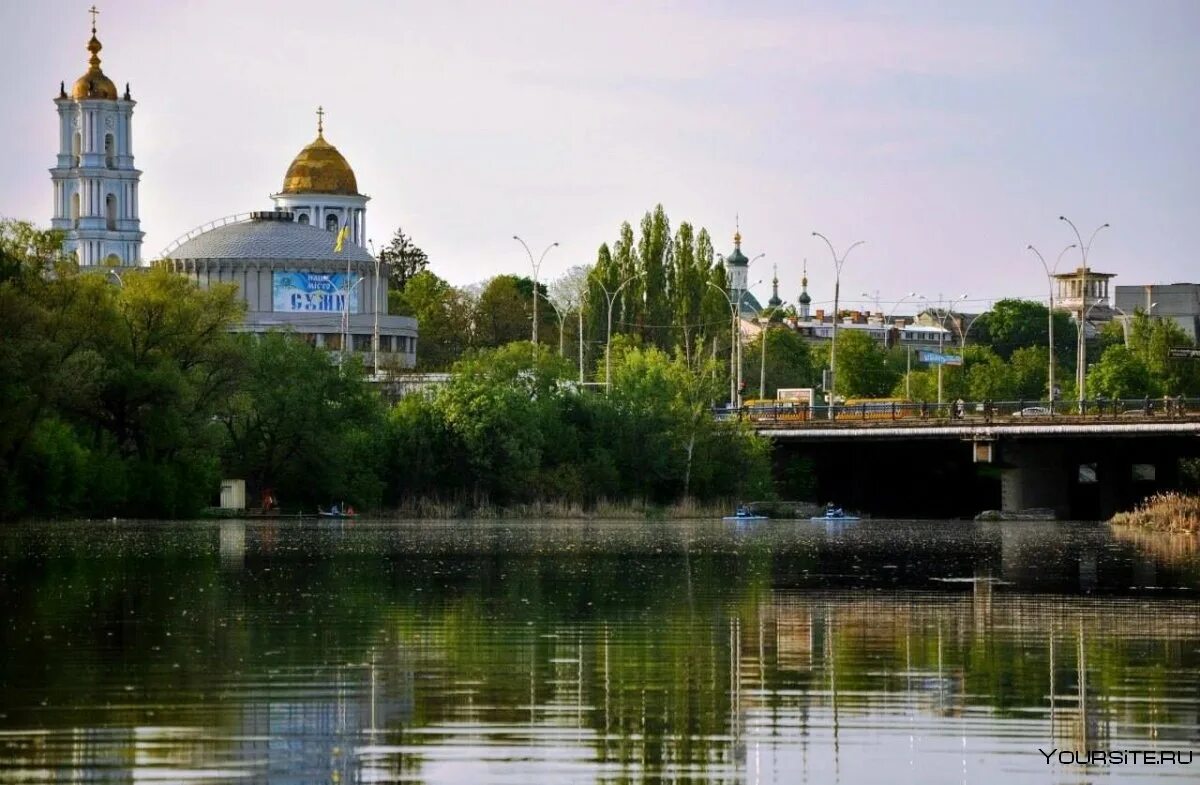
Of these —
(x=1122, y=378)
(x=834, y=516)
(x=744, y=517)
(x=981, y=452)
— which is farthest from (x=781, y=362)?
(x=744, y=517)

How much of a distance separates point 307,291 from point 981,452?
93.0 metres

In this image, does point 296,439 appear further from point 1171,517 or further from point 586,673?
point 586,673

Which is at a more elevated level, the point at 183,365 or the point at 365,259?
the point at 365,259

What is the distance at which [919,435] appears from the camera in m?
105

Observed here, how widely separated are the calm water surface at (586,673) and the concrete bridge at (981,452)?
5576 cm

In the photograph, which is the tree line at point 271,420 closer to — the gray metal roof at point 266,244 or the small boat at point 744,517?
the small boat at point 744,517

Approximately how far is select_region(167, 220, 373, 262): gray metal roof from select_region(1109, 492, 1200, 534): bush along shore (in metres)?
112

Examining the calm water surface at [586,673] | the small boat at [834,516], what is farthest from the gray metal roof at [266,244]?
the calm water surface at [586,673]

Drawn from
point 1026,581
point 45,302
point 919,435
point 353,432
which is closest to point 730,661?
point 1026,581

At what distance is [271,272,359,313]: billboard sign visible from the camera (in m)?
185

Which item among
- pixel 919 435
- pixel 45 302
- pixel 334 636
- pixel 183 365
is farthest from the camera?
pixel 919 435

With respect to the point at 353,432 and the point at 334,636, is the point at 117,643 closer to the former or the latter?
the point at 334,636

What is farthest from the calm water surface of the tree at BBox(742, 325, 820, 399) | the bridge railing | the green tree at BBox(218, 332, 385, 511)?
the tree at BBox(742, 325, 820, 399)

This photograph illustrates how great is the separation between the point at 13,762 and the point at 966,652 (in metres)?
12.2
